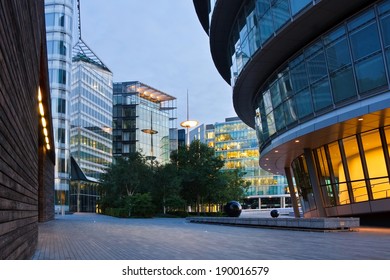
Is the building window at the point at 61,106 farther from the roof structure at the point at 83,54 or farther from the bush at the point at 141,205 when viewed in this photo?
the roof structure at the point at 83,54

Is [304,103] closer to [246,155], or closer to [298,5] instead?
[298,5]

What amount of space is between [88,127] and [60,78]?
23911 mm

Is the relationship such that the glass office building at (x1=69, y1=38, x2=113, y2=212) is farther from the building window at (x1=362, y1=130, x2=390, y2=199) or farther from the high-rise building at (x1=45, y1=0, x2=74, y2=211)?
the building window at (x1=362, y1=130, x2=390, y2=199)

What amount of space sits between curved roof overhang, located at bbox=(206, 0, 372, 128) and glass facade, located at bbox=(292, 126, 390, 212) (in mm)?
5776

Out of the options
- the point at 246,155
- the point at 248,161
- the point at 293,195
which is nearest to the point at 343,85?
the point at 293,195

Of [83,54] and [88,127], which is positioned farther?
[83,54]

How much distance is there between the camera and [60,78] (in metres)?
65.9

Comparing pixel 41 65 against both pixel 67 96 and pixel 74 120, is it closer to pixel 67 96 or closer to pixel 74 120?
pixel 67 96

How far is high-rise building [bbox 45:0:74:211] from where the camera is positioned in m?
65.4

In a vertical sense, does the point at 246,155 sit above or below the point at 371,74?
above

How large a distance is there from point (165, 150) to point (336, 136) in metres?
92.6

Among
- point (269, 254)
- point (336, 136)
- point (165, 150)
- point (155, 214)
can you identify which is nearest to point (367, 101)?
point (336, 136)

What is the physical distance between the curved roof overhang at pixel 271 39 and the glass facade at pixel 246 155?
10662cm
